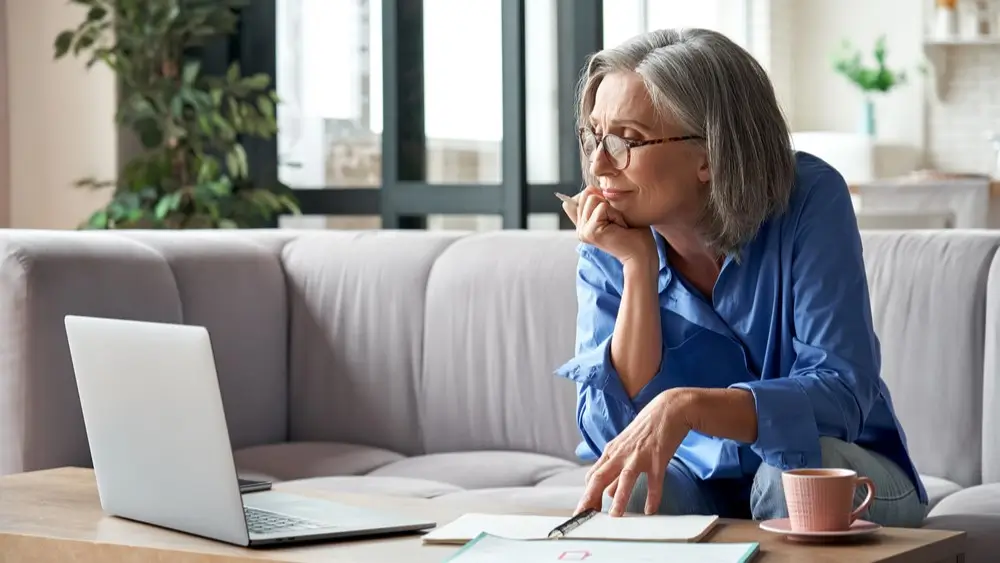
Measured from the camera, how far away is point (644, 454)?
1.49 metres

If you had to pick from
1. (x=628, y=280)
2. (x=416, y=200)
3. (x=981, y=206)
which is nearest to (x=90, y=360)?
(x=628, y=280)

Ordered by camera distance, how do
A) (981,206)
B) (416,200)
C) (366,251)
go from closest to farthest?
(366,251), (416,200), (981,206)

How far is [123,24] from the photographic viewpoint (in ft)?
13.6

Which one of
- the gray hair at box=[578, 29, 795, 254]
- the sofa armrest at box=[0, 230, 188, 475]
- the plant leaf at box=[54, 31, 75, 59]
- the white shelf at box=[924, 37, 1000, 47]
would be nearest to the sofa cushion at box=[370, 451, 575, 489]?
the sofa armrest at box=[0, 230, 188, 475]

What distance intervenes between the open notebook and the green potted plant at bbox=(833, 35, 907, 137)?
7269 millimetres

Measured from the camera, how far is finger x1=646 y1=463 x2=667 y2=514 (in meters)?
1.47

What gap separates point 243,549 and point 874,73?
7500 millimetres

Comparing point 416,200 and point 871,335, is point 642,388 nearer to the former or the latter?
point 871,335

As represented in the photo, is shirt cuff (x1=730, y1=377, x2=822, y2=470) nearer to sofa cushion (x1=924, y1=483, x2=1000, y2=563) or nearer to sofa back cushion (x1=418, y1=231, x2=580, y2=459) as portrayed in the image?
sofa cushion (x1=924, y1=483, x2=1000, y2=563)

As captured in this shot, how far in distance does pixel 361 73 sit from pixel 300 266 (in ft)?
3.90

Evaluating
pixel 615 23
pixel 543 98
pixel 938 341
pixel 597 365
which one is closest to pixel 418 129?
pixel 543 98

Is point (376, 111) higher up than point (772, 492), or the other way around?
point (376, 111)

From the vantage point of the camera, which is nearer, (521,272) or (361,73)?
(521,272)

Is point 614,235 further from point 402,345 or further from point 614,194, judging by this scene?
point 402,345
